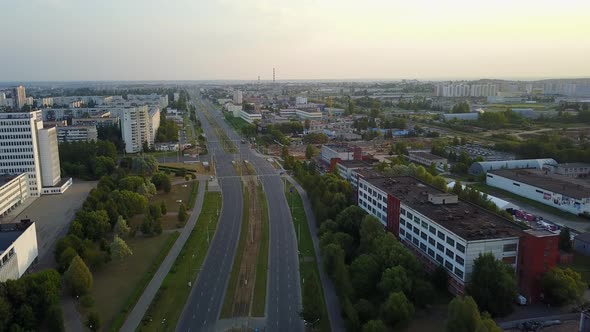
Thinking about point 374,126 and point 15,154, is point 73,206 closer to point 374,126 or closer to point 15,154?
point 15,154

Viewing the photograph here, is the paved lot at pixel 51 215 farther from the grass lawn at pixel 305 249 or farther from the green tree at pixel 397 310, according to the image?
the green tree at pixel 397 310

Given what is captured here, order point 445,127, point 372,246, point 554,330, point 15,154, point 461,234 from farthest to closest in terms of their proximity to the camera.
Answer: point 445,127 → point 15,154 → point 372,246 → point 461,234 → point 554,330

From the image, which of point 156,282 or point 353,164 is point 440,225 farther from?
point 353,164

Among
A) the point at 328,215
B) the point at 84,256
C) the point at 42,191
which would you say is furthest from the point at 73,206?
the point at 328,215

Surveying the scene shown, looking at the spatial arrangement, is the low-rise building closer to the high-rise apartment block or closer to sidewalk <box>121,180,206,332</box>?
sidewalk <box>121,180,206,332</box>

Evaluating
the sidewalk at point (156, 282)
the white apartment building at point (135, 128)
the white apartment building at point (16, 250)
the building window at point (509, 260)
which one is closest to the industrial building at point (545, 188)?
the building window at point (509, 260)

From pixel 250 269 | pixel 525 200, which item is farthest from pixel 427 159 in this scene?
pixel 250 269
